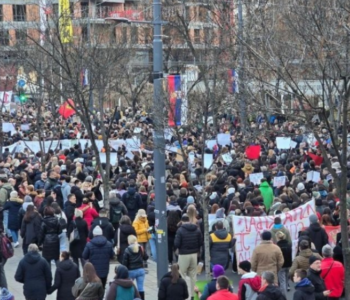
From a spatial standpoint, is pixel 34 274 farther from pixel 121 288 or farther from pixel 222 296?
pixel 222 296

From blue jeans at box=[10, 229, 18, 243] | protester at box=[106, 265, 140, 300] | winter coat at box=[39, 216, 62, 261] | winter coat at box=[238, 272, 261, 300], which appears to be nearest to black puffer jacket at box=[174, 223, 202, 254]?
winter coat at box=[39, 216, 62, 261]

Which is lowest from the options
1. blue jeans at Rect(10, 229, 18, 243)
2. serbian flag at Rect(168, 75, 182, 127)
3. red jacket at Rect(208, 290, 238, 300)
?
blue jeans at Rect(10, 229, 18, 243)

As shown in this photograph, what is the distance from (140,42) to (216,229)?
26433mm

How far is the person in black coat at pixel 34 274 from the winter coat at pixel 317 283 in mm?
4061

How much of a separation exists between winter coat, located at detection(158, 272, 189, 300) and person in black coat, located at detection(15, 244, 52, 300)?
2059 mm

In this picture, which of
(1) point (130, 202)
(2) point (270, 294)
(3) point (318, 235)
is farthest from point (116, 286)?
(1) point (130, 202)

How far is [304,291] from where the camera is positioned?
38.1 feet

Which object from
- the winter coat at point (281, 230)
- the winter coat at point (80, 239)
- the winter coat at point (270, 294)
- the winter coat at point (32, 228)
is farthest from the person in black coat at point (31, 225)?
the winter coat at point (270, 294)

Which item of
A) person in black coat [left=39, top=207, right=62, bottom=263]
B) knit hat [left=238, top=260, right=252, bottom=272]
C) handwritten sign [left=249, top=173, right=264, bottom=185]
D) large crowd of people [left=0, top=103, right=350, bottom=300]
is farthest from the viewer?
handwritten sign [left=249, top=173, right=264, bottom=185]

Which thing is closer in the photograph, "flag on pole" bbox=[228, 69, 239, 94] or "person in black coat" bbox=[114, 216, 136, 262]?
"person in black coat" bbox=[114, 216, 136, 262]

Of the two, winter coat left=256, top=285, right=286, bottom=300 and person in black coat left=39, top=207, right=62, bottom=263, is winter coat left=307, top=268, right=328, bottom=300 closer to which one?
winter coat left=256, top=285, right=286, bottom=300

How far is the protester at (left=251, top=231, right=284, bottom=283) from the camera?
14.1 metres

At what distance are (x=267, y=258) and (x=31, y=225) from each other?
17.0 feet

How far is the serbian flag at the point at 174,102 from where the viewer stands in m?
16.6
